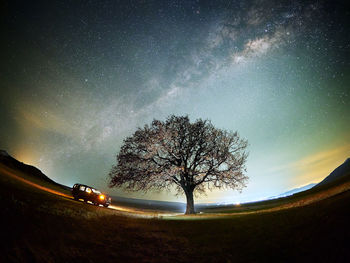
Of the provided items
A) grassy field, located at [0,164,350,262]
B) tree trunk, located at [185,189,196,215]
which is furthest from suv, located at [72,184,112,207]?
grassy field, located at [0,164,350,262]

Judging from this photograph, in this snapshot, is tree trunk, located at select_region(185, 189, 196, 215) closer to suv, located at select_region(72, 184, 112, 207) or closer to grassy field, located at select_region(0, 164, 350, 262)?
suv, located at select_region(72, 184, 112, 207)

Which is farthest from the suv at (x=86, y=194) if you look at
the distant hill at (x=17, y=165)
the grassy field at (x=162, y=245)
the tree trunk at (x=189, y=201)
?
the distant hill at (x=17, y=165)

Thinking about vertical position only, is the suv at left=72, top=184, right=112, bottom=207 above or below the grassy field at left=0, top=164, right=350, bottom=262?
below

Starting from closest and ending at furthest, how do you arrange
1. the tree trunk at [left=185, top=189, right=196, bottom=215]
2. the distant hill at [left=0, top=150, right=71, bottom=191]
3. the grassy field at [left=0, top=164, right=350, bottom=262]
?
the grassy field at [left=0, top=164, right=350, bottom=262], the tree trunk at [left=185, top=189, right=196, bottom=215], the distant hill at [left=0, top=150, right=71, bottom=191]

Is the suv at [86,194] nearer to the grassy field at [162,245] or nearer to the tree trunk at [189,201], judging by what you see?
the tree trunk at [189,201]

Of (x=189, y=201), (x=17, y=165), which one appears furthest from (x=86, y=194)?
(x=17, y=165)

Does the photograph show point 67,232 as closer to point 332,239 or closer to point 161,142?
point 332,239

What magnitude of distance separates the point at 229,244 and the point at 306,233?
9.04 ft

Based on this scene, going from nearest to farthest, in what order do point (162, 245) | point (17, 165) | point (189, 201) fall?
point (162, 245)
point (189, 201)
point (17, 165)

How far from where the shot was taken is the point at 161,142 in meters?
24.5

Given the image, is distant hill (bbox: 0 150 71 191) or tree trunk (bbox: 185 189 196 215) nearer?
tree trunk (bbox: 185 189 196 215)

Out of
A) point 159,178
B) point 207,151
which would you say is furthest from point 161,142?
point 207,151

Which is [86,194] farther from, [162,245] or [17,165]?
[17,165]

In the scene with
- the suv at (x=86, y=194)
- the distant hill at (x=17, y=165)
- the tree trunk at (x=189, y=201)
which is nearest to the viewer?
the suv at (x=86, y=194)
